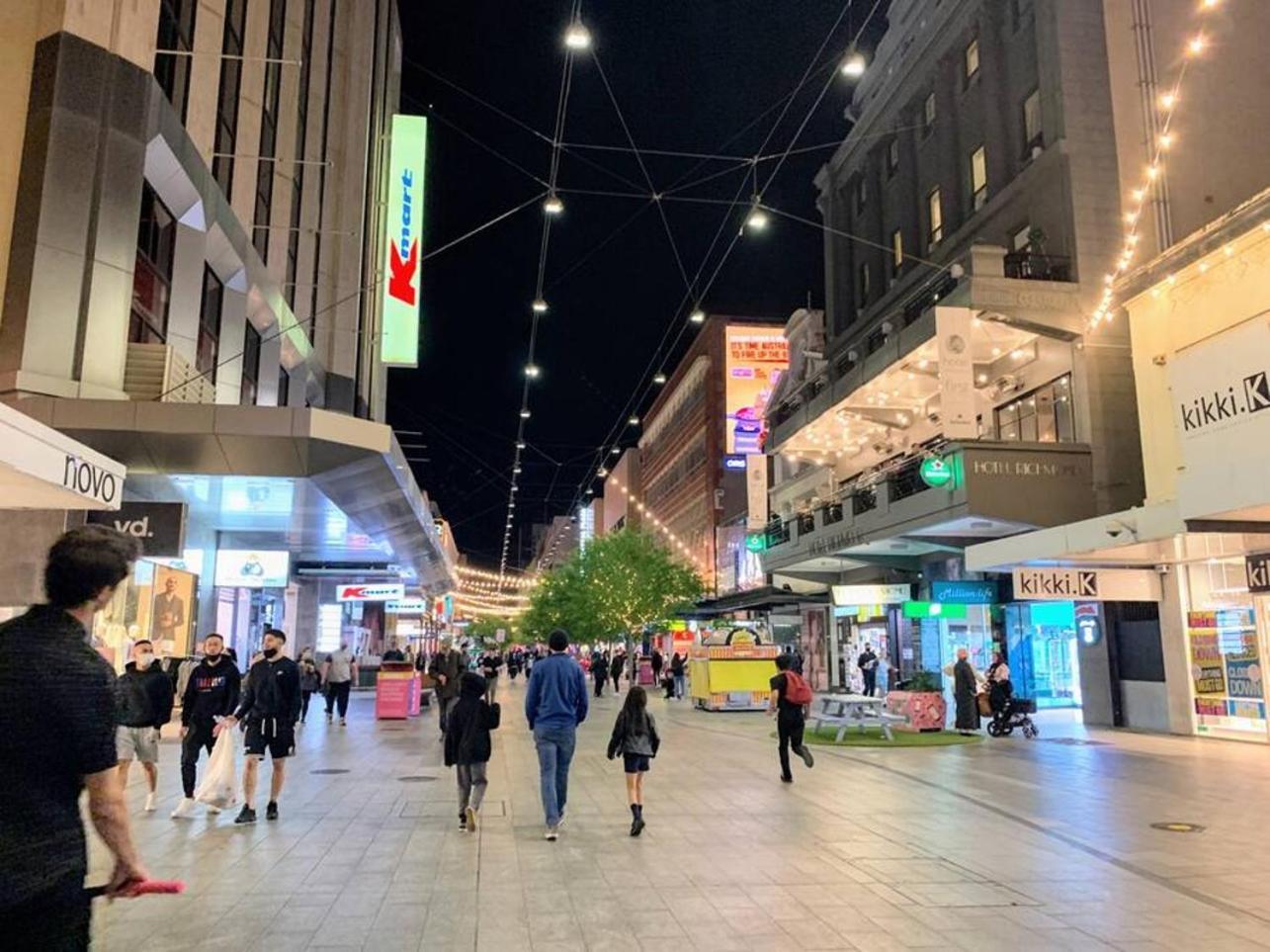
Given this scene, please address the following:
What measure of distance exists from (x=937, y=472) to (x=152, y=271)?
16385mm

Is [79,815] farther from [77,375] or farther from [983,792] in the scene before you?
[77,375]

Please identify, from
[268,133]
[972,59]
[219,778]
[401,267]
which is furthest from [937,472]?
[268,133]

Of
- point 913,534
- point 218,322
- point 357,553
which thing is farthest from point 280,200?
point 913,534

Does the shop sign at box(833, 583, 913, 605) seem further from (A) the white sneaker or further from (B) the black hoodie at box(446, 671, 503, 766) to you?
(A) the white sneaker

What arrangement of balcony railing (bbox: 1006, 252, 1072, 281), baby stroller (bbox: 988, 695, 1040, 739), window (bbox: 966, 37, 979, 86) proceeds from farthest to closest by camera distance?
window (bbox: 966, 37, 979, 86)
balcony railing (bbox: 1006, 252, 1072, 281)
baby stroller (bbox: 988, 695, 1040, 739)

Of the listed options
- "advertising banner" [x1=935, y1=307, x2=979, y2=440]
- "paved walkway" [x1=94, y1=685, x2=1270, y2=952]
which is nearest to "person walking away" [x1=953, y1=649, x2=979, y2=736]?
"advertising banner" [x1=935, y1=307, x2=979, y2=440]

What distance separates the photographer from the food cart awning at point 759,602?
36.0 m

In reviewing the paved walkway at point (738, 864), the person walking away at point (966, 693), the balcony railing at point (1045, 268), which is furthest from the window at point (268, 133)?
the person walking away at point (966, 693)

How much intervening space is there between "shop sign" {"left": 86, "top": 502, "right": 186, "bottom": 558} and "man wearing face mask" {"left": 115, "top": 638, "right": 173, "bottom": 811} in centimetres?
476

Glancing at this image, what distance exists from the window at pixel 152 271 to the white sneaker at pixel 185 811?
28.2 feet

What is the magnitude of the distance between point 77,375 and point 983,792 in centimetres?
1316

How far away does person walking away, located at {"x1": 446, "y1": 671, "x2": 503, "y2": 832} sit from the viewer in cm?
968

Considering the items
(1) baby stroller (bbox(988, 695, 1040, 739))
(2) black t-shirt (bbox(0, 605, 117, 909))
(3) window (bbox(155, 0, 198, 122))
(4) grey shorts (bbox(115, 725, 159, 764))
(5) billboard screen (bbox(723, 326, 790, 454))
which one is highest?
(5) billboard screen (bbox(723, 326, 790, 454))

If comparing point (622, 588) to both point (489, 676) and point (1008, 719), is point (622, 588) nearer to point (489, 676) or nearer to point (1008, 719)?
point (1008, 719)
